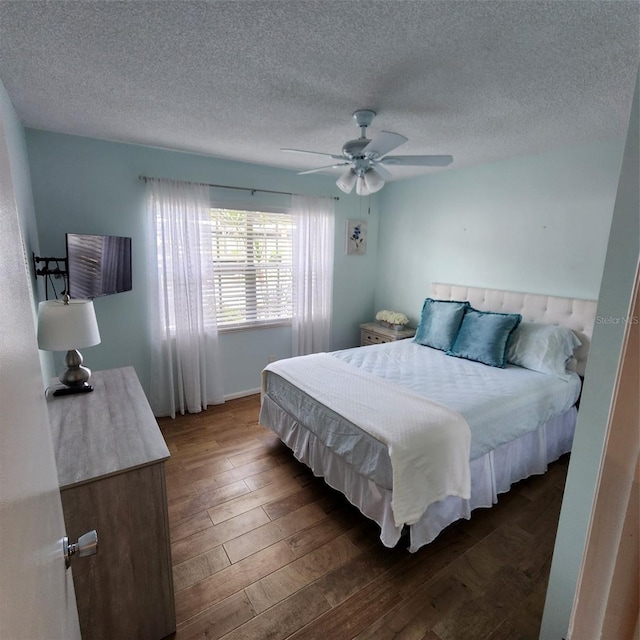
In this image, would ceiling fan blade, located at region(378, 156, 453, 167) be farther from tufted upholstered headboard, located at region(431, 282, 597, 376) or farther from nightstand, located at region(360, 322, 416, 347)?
nightstand, located at region(360, 322, 416, 347)

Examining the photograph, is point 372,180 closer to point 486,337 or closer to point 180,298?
point 486,337

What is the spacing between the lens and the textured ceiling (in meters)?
1.23

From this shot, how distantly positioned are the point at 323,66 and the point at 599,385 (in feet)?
5.60

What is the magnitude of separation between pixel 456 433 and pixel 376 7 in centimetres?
192

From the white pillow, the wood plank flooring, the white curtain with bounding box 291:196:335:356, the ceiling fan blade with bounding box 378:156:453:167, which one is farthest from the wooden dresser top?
the white pillow

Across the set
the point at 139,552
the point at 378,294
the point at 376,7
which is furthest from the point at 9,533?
the point at 378,294

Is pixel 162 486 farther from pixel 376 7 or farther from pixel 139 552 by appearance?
pixel 376 7

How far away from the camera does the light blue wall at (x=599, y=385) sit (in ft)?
3.16

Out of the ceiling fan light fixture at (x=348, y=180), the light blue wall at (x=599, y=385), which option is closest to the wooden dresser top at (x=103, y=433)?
the light blue wall at (x=599, y=385)

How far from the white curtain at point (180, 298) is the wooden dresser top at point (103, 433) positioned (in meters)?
1.31

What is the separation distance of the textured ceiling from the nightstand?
83.7 inches

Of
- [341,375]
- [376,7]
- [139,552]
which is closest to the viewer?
[376,7]

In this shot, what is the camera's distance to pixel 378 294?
468cm

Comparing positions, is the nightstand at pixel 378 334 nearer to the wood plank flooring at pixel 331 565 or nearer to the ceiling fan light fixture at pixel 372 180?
the wood plank flooring at pixel 331 565
